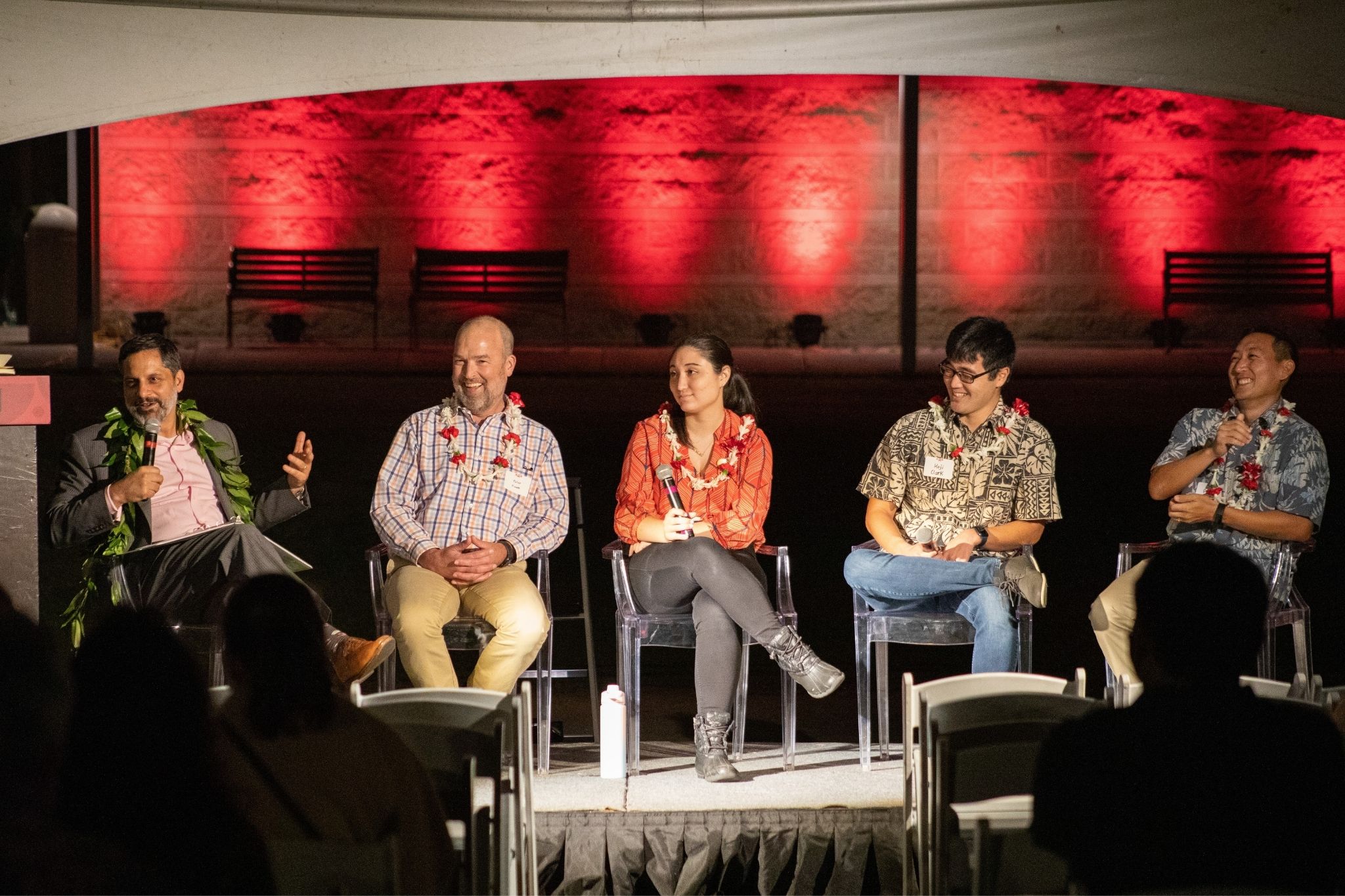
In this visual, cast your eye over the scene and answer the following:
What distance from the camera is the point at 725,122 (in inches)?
488

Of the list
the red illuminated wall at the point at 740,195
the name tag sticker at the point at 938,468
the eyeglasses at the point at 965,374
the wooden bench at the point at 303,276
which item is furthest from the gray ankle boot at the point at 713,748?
the red illuminated wall at the point at 740,195

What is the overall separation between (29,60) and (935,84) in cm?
892

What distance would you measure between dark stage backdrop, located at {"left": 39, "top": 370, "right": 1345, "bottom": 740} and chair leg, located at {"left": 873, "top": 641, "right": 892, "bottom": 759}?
1.20ft

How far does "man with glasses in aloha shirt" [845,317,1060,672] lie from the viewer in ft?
13.6

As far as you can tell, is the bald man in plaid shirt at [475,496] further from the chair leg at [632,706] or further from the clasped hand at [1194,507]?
the clasped hand at [1194,507]

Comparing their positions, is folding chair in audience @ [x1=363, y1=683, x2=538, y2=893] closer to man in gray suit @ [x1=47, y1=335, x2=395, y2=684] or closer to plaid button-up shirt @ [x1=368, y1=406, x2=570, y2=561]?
man in gray suit @ [x1=47, y1=335, x2=395, y2=684]

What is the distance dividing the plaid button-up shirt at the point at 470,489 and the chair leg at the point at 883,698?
0.98 meters

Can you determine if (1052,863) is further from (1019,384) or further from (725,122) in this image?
(725,122)

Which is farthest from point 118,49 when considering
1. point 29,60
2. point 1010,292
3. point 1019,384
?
point 1010,292

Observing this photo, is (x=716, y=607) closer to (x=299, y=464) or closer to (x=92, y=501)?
(x=299, y=464)

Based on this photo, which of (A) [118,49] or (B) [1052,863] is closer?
A: (B) [1052,863]

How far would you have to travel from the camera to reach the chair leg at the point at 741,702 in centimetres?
408

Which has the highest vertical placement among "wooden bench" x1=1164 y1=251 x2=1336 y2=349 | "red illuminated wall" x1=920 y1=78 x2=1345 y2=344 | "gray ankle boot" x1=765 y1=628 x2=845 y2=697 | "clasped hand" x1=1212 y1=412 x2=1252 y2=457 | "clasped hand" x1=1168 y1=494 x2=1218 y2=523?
"red illuminated wall" x1=920 y1=78 x2=1345 y2=344

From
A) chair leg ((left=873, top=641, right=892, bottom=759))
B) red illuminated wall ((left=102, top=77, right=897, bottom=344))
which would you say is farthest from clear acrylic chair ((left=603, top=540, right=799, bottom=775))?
red illuminated wall ((left=102, top=77, right=897, bottom=344))
